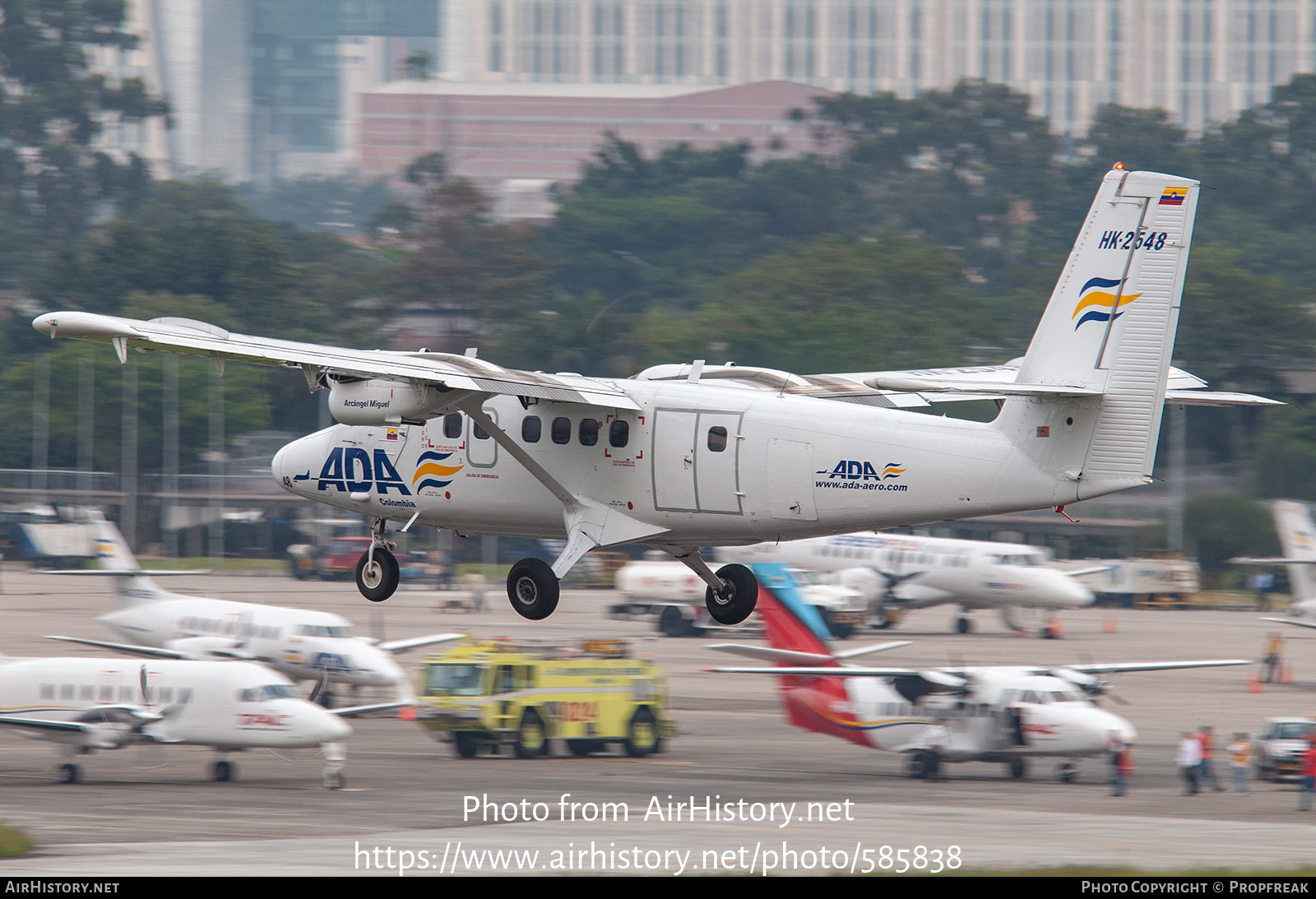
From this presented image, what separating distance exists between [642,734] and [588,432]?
21.3 metres

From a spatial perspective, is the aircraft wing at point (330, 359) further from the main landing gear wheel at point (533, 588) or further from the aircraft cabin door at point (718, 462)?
the main landing gear wheel at point (533, 588)

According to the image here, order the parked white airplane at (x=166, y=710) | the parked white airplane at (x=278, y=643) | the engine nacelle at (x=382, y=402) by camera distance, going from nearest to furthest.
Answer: the engine nacelle at (x=382, y=402) < the parked white airplane at (x=166, y=710) < the parked white airplane at (x=278, y=643)

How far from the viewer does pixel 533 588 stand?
30031mm

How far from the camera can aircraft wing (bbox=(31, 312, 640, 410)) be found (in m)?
26.4

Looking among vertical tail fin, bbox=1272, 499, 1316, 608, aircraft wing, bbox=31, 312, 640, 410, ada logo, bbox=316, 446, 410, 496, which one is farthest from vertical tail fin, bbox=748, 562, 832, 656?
vertical tail fin, bbox=1272, 499, 1316, 608

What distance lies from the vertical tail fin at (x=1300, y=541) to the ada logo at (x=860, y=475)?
3790 cm

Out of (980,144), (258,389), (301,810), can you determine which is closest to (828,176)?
(980,144)

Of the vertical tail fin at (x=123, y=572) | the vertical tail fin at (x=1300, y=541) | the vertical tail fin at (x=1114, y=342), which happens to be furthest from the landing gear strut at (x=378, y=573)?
the vertical tail fin at (x=1300, y=541)

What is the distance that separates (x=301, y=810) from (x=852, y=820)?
13.2m

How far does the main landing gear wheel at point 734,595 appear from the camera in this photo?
3058 cm

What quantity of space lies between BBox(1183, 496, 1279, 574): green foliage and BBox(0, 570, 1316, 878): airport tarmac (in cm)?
1218

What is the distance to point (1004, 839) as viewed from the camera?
33500 mm

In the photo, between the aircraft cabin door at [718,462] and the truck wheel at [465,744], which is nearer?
the aircraft cabin door at [718,462]

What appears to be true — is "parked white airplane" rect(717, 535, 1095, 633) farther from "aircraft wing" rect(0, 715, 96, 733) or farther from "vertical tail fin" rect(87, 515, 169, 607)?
"aircraft wing" rect(0, 715, 96, 733)
